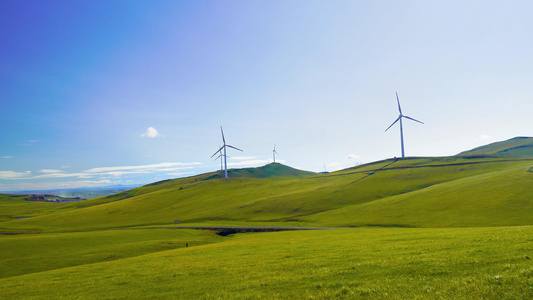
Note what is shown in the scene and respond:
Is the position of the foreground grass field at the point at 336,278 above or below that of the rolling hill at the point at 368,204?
above

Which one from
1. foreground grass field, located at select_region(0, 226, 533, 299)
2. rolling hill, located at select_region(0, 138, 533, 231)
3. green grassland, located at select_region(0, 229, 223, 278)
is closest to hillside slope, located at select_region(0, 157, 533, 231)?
rolling hill, located at select_region(0, 138, 533, 231)

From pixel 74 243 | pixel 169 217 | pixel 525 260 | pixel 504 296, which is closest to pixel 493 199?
pixel 525 260

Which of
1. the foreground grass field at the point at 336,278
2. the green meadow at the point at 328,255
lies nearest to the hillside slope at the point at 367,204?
the green meadow at the point at 328,255

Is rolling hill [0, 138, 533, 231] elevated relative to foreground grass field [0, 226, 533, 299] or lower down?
lower down

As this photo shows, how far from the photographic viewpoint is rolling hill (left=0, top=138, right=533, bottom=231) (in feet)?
273

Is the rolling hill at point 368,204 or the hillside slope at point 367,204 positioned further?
the hillside slope at point 367,204

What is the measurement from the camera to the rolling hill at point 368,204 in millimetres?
83188

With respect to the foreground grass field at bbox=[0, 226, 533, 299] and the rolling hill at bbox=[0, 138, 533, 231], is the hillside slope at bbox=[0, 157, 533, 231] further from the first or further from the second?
the foreground grass field at bbox=[0, 226, 533, 299]

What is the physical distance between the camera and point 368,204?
110 m

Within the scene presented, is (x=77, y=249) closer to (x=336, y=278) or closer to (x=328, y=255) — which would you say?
(x=328, y=255)

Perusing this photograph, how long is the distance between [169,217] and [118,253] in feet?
292

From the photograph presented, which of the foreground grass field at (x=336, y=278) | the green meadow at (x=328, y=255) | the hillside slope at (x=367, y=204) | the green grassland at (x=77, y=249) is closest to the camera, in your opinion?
the foreground grass field at (x=336, y=278)

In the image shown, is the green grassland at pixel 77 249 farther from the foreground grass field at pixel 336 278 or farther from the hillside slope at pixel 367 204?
the hillside slope at pixel 367 204

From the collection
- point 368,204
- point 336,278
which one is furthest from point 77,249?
point 368,204
